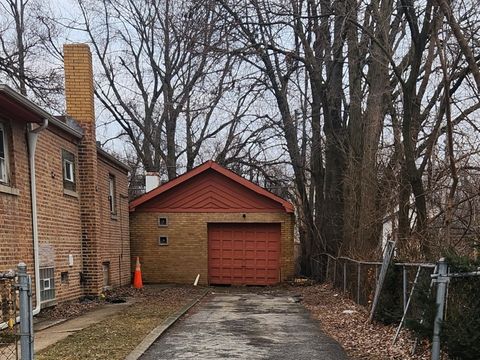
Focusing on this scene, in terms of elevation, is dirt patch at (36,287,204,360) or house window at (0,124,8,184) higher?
house window at (0,124,8,184)

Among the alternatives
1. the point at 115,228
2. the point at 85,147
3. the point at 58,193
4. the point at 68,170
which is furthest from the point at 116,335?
the point at 115,228

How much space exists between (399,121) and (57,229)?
8679 millimetres

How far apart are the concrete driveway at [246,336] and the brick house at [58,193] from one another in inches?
121

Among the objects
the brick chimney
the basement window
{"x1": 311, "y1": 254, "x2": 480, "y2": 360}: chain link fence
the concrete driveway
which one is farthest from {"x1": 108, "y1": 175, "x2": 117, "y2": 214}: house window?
{"x1": 311, "y1": 254, "x2": 480, "y2": 360}: chain link fence

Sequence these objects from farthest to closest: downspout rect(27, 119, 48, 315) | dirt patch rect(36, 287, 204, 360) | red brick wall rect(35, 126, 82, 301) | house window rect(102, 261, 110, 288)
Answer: house window rect(102, 261, 110, 288)
red brick wall rect(35, 126, 82, 301)
downspout rect(27, 119, 48, 315)
dirt patch rect(36, 287, 204, 360)

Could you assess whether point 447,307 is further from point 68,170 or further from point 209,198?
point 209,198

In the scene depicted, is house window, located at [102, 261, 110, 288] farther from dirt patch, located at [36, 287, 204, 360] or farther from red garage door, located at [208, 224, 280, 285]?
red garage door, located at [208, 224, 280, 285]

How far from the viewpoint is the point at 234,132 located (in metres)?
30.1

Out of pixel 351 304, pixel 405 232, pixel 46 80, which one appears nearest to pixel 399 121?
pixel 405 232

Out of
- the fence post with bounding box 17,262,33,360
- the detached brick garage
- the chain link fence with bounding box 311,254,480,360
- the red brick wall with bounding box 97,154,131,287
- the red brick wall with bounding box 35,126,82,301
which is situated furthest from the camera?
the detached brick garage

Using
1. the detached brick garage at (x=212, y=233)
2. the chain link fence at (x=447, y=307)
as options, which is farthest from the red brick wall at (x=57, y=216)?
the chain link fence at (x=447, y=307)

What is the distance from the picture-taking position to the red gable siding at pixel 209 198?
1891 cm

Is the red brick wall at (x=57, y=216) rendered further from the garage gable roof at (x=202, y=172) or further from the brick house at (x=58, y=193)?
the garage gable roof at (x=202, y=172)

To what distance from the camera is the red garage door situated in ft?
61.9
